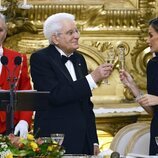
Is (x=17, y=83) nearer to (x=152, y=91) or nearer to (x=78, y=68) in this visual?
(x=78, y=68)

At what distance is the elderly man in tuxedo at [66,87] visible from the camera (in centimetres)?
351

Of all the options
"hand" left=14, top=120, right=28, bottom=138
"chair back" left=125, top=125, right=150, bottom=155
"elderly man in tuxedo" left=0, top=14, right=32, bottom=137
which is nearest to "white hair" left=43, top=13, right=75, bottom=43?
"elderly man in tuxedo" left=0, top=14, right=32, bottom=137

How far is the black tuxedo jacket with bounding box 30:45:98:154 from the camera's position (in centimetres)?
351

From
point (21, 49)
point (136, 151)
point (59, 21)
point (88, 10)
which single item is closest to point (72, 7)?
point (88, 10)

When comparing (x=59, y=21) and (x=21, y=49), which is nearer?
(x=59, y=21)

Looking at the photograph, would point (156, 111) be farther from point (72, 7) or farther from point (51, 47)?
point (72, 7)

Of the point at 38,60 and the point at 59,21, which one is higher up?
the point at 59,21

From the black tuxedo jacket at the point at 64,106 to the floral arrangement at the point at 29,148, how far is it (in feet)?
2.99

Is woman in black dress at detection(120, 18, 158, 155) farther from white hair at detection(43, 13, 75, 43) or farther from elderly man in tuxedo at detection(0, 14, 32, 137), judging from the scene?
elderly man in tuxedo at detection(0, 14, 32, 137)

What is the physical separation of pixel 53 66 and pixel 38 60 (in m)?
0.10

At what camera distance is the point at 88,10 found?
236 inches

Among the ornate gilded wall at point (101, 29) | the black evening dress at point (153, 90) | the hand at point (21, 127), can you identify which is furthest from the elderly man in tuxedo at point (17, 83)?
the ornate gilded wall at point (101, 29)

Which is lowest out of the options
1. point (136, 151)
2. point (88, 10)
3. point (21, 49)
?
point (136, 151)

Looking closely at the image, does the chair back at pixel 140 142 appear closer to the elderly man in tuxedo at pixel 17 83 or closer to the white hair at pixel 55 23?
the elderly man in tuxedo at pixel 17 83
